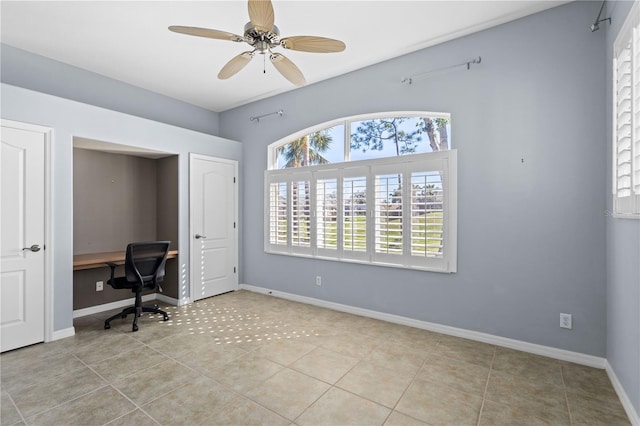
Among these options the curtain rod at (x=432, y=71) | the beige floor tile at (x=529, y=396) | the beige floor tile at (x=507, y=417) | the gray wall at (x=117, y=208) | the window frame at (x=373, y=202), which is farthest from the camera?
the gray wall at (x=117, y=208)

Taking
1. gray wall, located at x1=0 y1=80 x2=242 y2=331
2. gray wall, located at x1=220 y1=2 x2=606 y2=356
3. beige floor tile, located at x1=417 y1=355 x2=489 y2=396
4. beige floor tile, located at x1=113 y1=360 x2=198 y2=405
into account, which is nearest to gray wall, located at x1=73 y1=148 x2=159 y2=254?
gray wall, located at x1=0 y1=80 x2=242 y2=331

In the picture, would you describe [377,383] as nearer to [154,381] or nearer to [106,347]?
[154,381]

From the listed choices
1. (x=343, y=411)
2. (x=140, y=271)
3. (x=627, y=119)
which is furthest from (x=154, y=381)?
(x=627, y=119)

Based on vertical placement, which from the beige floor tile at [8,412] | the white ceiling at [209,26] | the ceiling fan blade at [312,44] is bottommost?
the beige floor tile at [8,412]

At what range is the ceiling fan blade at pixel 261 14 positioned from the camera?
6.18ft

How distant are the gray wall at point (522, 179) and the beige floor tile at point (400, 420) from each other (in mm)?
1524

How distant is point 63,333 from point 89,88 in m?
2.96

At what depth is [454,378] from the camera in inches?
93.4

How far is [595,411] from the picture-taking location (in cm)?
199

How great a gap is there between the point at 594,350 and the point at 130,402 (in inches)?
141

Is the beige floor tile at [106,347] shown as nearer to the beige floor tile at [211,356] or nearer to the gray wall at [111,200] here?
the beige floor tile at [211,356]

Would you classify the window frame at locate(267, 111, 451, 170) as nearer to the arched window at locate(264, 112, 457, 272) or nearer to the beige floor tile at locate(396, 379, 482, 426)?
the arched window at locate(264, 112, 457, 272)

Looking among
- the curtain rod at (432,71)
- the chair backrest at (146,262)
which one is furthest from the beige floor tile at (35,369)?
the curtain rod at (432,71)

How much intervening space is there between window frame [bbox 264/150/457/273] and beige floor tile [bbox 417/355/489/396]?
3.02ft
